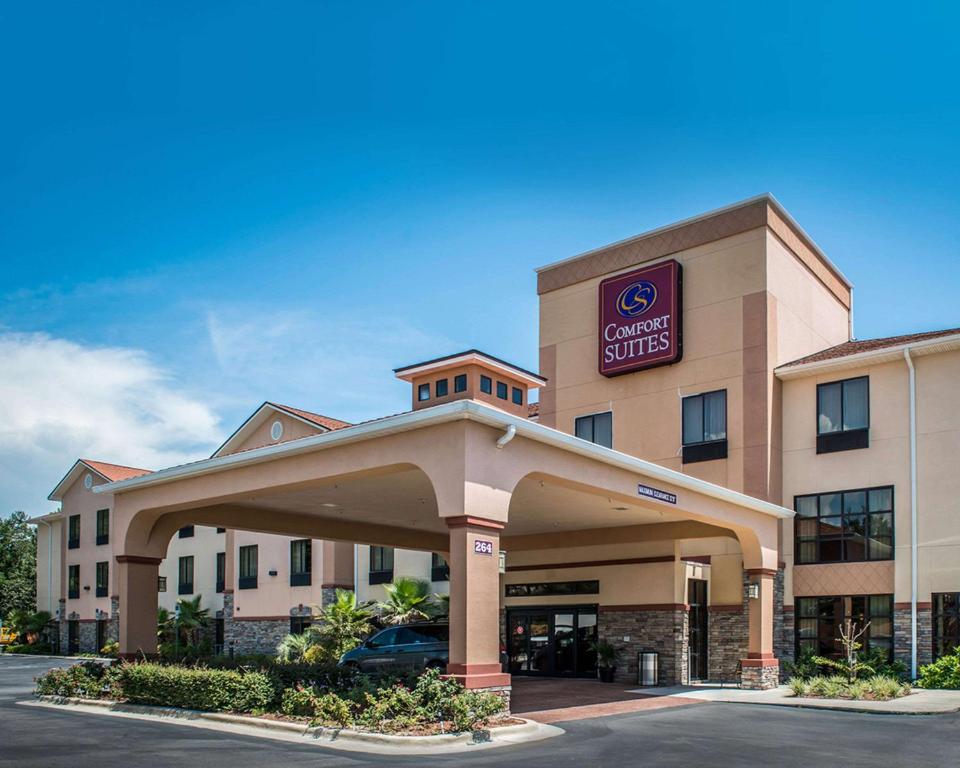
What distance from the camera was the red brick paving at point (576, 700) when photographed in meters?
18.4

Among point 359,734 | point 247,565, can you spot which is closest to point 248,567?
point 247,565

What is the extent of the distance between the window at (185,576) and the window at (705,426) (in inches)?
1061

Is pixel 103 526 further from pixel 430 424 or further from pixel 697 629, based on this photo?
pixel 430 424

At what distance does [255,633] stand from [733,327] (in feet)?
76.0

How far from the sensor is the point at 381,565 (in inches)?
1454

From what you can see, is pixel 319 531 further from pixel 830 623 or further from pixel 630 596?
pixel 830 623

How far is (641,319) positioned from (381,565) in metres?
13.9

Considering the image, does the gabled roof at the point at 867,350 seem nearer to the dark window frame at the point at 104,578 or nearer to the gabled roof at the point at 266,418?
Result: the gabled roof at the point at 266,418

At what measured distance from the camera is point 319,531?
24578 mm

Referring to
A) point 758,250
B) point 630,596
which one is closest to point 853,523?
point 630,596

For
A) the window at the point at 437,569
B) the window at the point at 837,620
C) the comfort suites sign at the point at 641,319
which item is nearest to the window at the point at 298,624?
the window at the point at 437,569

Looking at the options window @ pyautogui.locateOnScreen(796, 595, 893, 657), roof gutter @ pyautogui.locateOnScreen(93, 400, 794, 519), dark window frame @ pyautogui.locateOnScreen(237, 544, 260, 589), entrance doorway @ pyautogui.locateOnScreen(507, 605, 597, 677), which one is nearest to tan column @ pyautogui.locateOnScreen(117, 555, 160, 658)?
roof gutter @ pyautogui.locateOnScreen(93, 400, 794, 519)

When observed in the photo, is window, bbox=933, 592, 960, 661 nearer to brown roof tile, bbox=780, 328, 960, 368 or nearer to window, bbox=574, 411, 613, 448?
brown roof tile, bbox=780, 328, 960, 368

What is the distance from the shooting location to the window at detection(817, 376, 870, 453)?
1034 inches
